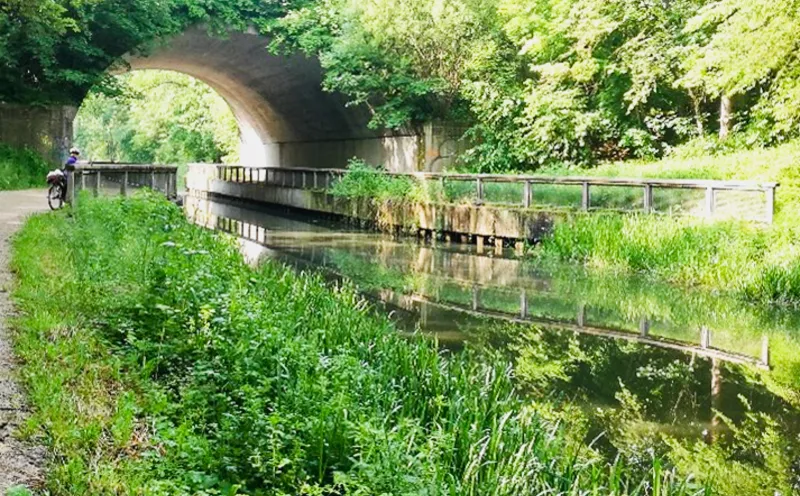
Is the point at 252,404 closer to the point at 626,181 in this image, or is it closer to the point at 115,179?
the point at 626,181

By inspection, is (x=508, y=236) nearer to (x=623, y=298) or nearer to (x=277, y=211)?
(x=623, y=298)

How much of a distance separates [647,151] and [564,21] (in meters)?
3.93

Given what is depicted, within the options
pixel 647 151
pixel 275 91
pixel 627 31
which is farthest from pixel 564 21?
pixel 275 91

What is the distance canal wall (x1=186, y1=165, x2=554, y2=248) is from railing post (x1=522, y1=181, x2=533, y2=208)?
0.13 metres

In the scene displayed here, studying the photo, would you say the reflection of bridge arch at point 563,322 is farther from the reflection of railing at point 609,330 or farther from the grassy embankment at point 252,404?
the grassy embankment at point 252,404

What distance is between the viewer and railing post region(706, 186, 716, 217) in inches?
531

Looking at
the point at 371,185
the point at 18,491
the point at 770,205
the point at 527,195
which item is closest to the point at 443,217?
the point at 527,195

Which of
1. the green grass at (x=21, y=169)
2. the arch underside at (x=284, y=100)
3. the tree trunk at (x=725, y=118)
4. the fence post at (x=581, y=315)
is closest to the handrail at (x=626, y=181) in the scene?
the fence post at (x=581, y=315)

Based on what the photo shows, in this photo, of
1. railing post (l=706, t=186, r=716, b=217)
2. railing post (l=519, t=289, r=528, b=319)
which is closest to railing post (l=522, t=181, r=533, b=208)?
railing post (l=706, t=186, r=716, b=217)

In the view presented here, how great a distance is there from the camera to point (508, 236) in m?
17.0

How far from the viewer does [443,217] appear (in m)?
18.6

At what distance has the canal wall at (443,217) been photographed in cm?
1666

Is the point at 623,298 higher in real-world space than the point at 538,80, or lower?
lower

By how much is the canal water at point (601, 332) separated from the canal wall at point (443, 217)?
41.7 inches
